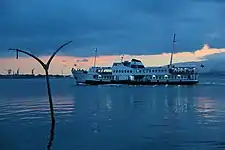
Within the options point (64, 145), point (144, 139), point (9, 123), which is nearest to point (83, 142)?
point (64, 145)

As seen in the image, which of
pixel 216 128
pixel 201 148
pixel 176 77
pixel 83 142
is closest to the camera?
pixel 201 148

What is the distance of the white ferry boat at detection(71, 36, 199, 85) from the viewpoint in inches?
7156

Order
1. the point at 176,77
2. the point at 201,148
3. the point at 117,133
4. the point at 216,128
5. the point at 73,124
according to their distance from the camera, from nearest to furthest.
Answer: the point at 201,148, the point at 117,133, the point at 216,128, the point at 73,124, the point at 176,77

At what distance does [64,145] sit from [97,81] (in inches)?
6290

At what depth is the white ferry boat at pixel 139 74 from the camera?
182 metres

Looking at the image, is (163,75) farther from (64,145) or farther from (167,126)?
(64,145)

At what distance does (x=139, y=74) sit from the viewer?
185m

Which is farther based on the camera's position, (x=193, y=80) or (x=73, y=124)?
(x=193, y=80)

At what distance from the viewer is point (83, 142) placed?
34344 mm

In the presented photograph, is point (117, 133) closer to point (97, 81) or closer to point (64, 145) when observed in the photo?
point (64, 145)

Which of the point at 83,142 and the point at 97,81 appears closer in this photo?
the point at 83,142

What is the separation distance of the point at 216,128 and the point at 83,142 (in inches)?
586

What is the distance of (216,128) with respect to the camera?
42.3 metres

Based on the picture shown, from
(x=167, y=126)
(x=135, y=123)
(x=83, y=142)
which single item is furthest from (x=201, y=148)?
(x=135, y=123)
